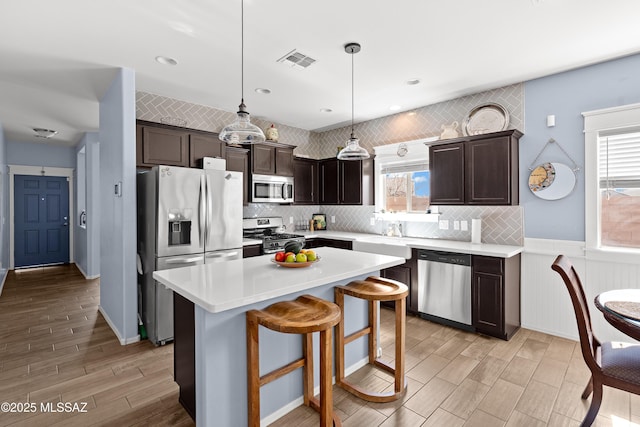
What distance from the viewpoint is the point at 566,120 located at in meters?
3.25

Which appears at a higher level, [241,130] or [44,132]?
[44,132]

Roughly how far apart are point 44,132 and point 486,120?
717 centimetres

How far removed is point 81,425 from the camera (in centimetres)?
201

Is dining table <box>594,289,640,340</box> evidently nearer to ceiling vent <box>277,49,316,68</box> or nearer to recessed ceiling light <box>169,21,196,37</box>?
ceiling vent <box>277,49,316,68</box>

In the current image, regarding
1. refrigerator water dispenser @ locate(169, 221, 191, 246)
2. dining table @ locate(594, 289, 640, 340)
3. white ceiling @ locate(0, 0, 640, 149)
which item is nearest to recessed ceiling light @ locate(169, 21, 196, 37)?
white ceiling @ locate(0, 0, 640, 149)

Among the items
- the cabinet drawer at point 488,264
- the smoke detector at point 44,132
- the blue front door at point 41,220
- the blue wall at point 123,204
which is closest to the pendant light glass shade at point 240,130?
the blue wall at point 123,204

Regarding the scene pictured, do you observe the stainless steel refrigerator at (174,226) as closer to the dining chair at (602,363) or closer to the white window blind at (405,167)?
the white window blind at (405,167)

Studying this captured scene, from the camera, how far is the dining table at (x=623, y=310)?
1.54 metres

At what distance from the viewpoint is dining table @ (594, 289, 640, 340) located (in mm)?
1540

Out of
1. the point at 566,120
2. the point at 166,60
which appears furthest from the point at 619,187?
the point at 166,60

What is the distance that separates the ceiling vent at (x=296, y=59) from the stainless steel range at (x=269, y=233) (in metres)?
2.25

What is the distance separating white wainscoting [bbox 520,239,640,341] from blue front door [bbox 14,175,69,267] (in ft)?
29.3

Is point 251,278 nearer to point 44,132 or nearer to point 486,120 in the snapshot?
point 486,120

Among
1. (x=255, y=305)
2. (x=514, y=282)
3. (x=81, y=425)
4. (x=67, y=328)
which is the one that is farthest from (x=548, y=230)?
(x=67, y=328)
